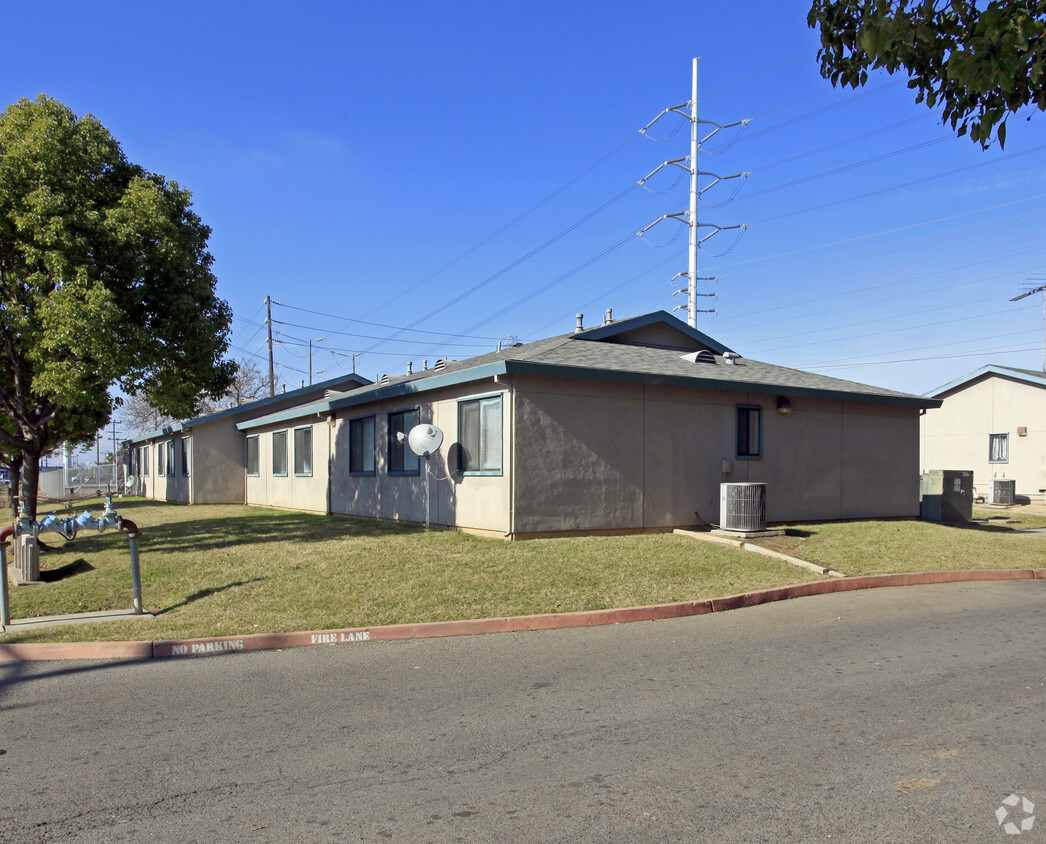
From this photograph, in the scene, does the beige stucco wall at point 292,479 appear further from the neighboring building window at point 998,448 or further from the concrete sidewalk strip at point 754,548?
the neighboring building window at point 998,448

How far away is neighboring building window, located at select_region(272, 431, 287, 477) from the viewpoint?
79.6 feet

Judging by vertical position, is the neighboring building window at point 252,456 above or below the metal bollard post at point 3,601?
above

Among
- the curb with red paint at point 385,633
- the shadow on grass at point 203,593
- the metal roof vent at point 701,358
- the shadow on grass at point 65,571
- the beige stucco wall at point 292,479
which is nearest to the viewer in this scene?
the curb with red paint at point 385,633

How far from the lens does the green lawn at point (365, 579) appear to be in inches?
335

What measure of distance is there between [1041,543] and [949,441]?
1741cm

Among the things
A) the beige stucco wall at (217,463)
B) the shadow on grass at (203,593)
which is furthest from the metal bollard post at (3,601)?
the beige stucco wall at (217,463)

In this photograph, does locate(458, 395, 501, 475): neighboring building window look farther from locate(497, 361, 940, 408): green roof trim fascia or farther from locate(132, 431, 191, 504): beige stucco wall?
locate(132, 431, 191, 504): beige stucco wall

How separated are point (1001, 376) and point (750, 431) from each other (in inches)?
718

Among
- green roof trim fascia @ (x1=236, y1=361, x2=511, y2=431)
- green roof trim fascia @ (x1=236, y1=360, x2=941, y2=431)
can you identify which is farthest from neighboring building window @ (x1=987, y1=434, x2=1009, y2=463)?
green roof trim fascia @ (x1=236, y1=361, x2=511, y2=431)

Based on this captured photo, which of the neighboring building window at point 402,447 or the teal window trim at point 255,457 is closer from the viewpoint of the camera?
the neighboring building window at point 402,447

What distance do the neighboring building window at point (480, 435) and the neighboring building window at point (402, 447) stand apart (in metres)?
1.65

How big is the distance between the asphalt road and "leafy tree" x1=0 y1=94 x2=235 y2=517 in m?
6.87

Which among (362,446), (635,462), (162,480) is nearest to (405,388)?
→ (362,446)

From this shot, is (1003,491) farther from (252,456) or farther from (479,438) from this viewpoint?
(252,456)
